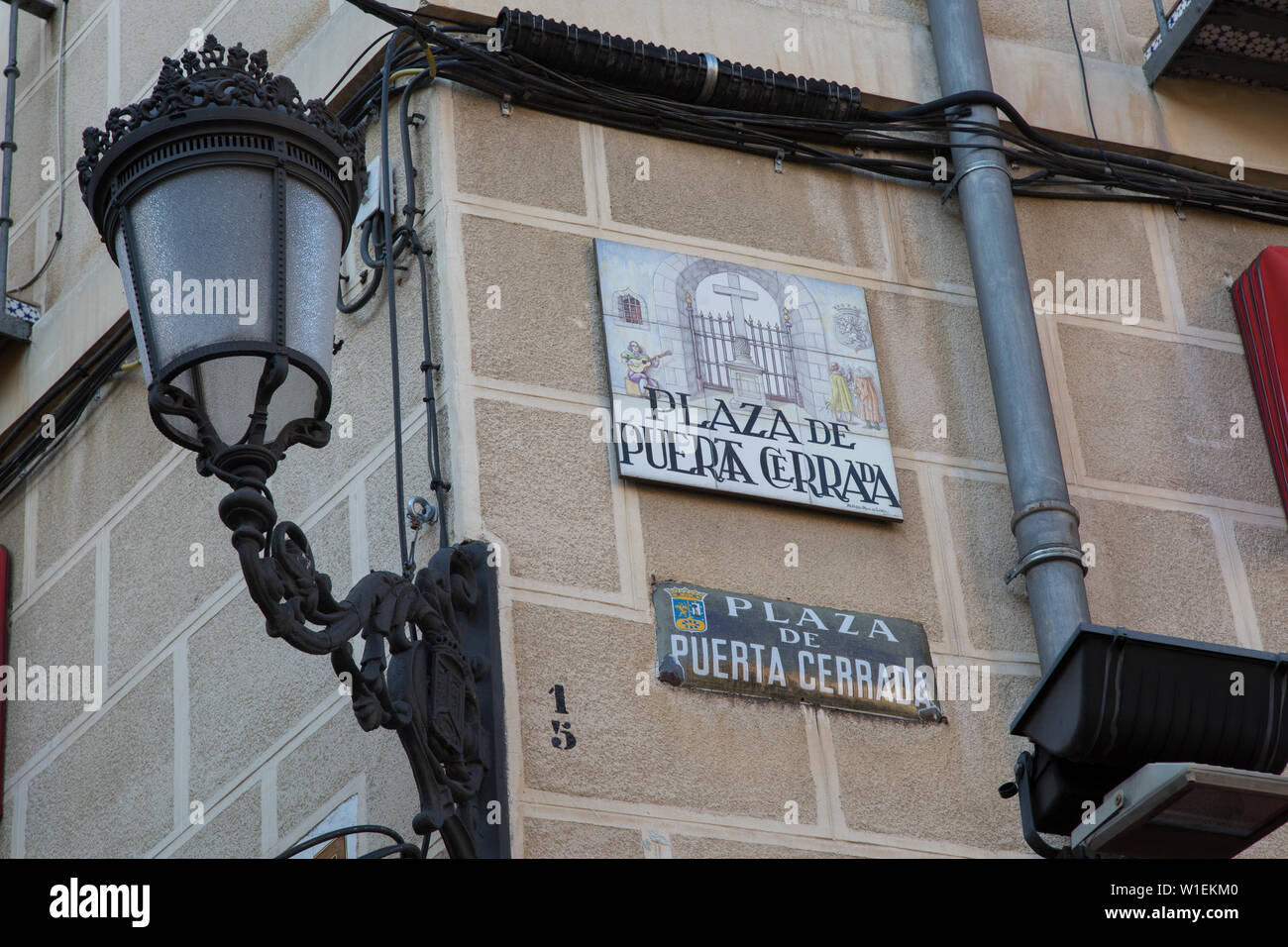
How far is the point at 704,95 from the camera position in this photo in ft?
22.0

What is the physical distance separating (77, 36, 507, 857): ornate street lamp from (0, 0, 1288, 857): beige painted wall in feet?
2.45

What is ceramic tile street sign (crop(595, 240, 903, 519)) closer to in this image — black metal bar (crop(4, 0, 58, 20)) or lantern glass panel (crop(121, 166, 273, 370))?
lantern glass panel (crop(121, 166, 273, 370))

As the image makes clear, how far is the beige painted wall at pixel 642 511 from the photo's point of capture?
5.64 meters

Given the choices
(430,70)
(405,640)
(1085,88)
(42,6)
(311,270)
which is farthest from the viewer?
(42,6)

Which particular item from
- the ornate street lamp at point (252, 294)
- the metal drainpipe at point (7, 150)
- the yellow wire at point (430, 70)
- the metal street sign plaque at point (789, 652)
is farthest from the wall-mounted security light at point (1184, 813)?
the metal drainpipe at point (7, 150)

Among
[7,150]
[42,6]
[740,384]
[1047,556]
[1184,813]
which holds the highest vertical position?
[42,6]

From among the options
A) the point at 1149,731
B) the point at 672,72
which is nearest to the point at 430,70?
the point at 672,72

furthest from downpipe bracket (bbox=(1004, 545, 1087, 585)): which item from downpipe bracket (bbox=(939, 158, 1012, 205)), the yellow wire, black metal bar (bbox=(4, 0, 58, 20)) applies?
black metal bar (bbox=(4, 0, 58, 20))

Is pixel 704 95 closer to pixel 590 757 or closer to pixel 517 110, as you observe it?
pixel 517 110

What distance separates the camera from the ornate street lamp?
437 centimetres

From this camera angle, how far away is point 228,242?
448 cm

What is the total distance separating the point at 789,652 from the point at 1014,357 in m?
1.31

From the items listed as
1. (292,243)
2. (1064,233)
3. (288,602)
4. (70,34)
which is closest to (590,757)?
(288,602)

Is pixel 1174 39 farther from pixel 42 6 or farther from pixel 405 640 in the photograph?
pixel 42 6
